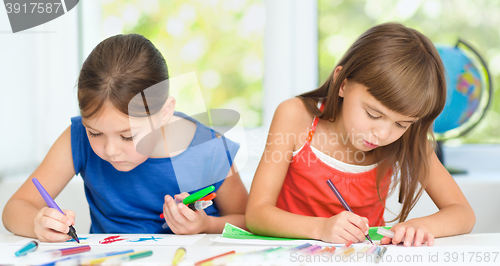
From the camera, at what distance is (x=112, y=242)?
1.84ft

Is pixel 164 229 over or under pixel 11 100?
under

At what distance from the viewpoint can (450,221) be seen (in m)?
0.65

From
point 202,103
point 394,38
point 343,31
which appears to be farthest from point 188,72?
point 343,31

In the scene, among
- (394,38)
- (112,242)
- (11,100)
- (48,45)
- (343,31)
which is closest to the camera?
(112,242)

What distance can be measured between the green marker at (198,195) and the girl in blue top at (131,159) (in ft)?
0.04

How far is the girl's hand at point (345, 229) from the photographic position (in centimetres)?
55

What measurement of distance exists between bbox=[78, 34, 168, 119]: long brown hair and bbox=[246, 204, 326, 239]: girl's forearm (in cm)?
26

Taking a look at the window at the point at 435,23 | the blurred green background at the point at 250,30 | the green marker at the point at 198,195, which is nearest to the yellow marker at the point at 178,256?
the green marker at the point at 198,195

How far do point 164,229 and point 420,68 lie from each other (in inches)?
23.0

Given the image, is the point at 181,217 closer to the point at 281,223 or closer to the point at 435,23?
the point at 281,223

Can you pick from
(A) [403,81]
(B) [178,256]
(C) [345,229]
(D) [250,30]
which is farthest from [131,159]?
(D) [250,30]

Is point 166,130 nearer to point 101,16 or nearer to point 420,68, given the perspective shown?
point 420,68

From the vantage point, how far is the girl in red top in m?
0.62

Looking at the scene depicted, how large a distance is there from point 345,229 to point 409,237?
9cm
